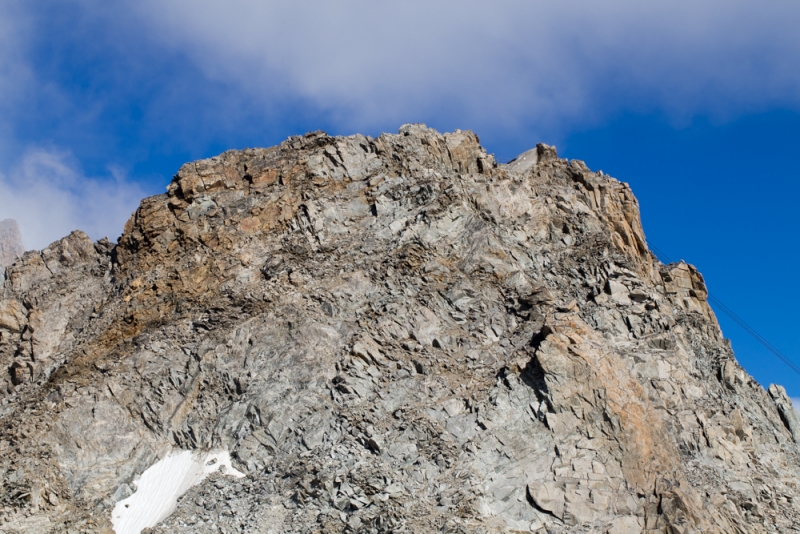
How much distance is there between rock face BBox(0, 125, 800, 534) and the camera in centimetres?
2619

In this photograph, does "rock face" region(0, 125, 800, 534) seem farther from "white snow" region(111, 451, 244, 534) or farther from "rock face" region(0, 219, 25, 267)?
"rock face" region(0, 219, 25, 267)

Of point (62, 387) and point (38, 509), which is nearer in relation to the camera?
point (38, 509)

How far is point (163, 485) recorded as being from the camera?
93.6ft

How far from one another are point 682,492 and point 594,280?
11.3 meters

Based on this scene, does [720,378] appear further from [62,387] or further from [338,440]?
[62,387]

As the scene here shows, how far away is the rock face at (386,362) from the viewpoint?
85.9ft

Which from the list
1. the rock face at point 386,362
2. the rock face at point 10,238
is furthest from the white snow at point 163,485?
the rock face at point 10,238

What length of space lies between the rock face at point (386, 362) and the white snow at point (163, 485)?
39 cm

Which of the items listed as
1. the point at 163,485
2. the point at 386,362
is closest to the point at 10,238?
the point at 163,485

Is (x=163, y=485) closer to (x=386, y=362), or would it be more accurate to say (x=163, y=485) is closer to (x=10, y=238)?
(x=386, y=362)

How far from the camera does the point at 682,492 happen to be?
84.5 feet

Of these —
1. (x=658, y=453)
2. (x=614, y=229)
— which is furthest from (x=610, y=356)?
(x=614, y=229)

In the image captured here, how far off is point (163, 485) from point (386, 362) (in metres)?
9.56

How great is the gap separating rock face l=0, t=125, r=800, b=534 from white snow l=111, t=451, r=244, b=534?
39 centimetres
